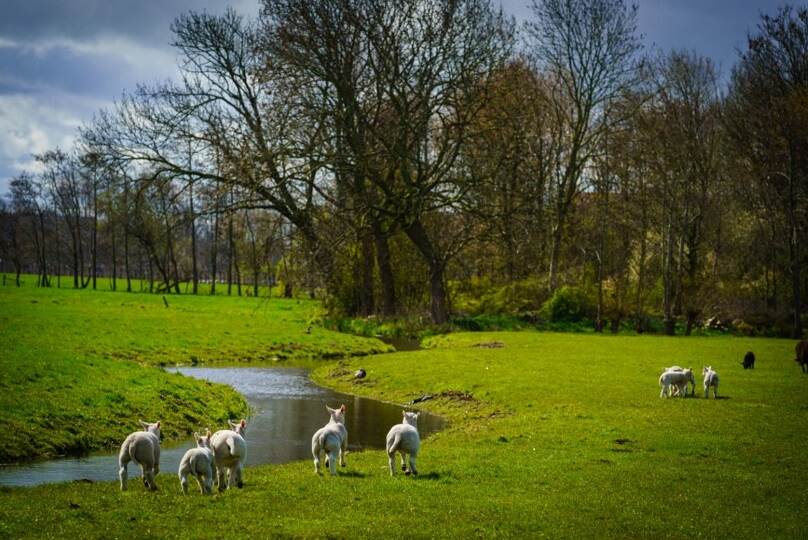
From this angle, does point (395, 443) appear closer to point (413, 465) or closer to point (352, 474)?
point (413, 465)

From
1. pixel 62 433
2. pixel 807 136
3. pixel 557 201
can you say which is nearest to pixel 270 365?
pixel 62 433

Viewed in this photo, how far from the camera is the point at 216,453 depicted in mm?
13266

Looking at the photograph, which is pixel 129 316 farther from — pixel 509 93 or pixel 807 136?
pixel 807 136

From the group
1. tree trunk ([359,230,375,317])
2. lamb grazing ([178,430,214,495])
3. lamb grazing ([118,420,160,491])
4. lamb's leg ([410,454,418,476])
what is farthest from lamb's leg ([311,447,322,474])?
tree trunk ([359,230,375,317])

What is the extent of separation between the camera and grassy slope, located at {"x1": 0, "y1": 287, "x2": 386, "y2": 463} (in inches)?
770

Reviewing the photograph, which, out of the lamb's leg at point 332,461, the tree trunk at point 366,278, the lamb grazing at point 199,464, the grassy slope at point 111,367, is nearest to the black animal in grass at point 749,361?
the grassy slope at point 111,367

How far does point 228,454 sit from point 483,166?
135ft

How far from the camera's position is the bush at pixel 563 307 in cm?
5656

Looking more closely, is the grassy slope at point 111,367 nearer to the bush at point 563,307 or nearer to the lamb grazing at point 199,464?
the lamb grazing at point 199,464

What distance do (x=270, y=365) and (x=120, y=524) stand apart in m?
27.8

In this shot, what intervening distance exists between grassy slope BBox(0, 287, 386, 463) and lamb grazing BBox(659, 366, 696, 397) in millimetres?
13387

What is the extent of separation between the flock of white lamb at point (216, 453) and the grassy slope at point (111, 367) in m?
6.17

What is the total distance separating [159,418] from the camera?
22078mm

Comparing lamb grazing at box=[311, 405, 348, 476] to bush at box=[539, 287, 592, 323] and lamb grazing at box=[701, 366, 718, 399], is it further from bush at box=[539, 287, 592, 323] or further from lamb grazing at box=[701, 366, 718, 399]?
bush at box=[539, 287, 592, 323]
